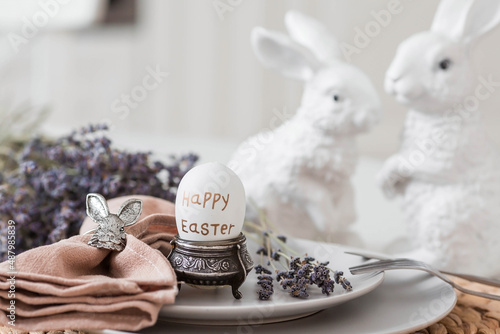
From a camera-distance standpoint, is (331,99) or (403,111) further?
(403,111)

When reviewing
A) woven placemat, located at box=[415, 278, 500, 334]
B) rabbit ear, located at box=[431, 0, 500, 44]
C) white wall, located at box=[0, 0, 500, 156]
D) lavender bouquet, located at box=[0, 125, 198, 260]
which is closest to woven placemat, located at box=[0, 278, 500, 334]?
woven placemat, located at box=[415, 278, 500, 334]

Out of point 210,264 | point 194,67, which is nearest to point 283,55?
point 210,264

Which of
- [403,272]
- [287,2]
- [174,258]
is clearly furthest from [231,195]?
[287,2]

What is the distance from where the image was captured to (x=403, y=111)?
7.51ft

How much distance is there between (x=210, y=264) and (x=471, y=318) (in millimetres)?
285

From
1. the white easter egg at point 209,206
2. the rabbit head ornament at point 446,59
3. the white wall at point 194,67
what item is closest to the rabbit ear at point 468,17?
the rabbit head ornament at point 446,59

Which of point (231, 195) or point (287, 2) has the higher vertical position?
point (287, 2)

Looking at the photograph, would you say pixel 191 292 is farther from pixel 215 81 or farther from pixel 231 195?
pixel 215 81

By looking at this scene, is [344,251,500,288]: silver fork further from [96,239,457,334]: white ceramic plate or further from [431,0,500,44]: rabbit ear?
[431,0,500,44]: rabbit ear

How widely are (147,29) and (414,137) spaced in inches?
96.6

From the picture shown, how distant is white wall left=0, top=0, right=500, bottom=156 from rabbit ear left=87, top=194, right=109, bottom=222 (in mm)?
1672

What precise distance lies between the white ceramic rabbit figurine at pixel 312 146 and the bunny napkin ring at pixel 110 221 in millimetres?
347

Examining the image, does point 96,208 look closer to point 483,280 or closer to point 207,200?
point 207,200

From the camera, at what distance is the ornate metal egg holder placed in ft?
1.68
